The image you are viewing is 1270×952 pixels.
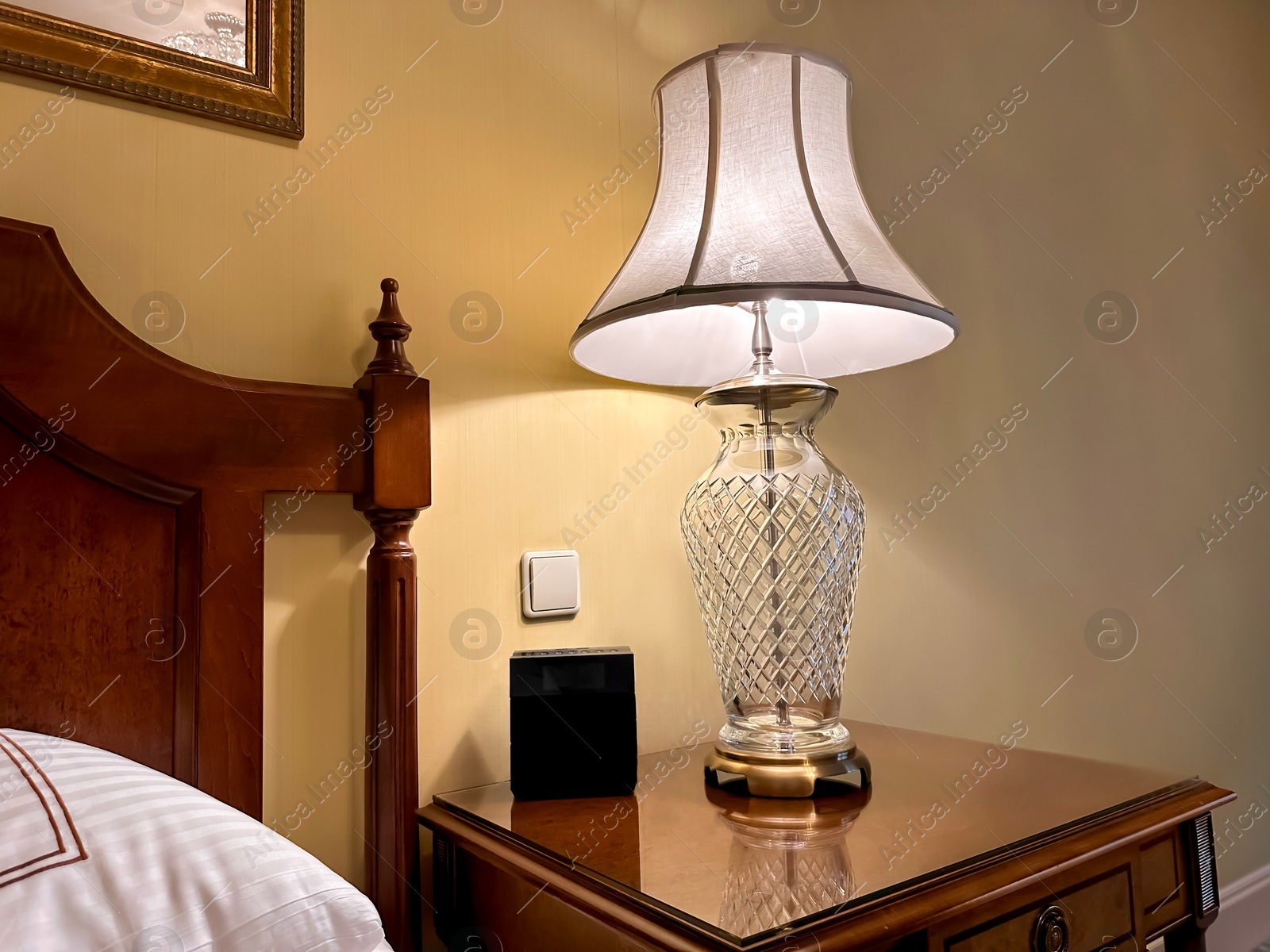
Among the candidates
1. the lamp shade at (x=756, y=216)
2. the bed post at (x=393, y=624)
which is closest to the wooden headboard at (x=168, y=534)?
the bed post at (x=393, y=624)

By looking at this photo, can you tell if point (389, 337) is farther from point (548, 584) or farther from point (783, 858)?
point (783, 858)

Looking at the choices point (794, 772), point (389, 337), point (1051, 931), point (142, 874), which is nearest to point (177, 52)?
point (389, 337)

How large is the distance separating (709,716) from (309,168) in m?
0.90

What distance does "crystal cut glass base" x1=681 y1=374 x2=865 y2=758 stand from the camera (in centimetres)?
92

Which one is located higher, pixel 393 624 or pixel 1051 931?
pixel 393 624

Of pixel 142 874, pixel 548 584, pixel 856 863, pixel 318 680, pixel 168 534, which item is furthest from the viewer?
pixel 548 584

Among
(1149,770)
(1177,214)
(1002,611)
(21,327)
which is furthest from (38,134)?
(1177,214)

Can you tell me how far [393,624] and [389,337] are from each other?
1.06 ft

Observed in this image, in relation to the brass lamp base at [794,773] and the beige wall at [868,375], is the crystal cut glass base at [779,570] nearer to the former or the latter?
the brass lamp base at [794,773]

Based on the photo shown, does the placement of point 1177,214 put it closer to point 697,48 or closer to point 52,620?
point 697,48

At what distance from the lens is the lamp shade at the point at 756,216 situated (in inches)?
33.4

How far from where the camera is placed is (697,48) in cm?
141

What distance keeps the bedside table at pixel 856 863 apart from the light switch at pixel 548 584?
223 millimetres

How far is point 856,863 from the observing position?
70 cm
